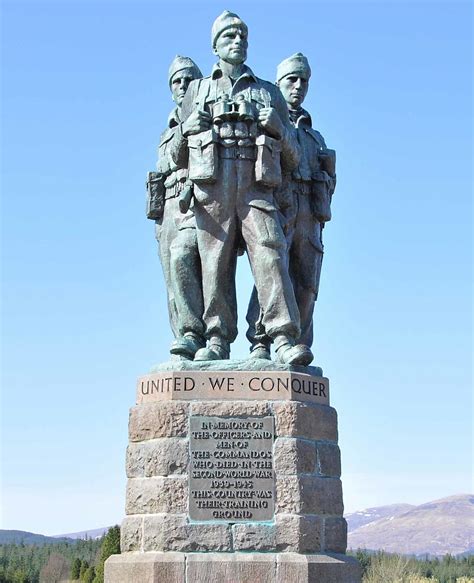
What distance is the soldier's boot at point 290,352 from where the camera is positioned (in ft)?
36.6

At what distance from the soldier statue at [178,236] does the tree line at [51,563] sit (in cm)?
3995

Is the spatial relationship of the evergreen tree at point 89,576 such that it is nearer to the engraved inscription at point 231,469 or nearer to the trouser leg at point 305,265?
the trouser leg at point 305,265

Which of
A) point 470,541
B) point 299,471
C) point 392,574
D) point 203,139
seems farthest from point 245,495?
point 470,541

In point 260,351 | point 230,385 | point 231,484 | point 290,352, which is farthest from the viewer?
point 260,351

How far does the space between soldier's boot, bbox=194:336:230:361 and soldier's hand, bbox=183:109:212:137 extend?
223 cm

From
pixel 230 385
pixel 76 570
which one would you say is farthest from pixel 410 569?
pixel 230 385

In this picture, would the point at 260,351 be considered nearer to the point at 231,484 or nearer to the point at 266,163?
the point at 231,484

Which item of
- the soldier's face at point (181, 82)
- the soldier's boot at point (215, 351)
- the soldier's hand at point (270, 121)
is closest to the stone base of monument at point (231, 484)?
the soldier's boot at point (215, 351)

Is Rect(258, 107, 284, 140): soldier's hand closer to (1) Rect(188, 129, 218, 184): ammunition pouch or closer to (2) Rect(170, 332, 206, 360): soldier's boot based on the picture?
(1) Rect(188, 129, 218, 184): ammunition pouch

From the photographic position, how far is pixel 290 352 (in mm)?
11195

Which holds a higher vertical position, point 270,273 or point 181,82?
point 181,82

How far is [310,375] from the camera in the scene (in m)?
11.3

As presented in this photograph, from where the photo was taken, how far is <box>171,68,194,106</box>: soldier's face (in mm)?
12867

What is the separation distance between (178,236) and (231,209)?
0.83 meters
